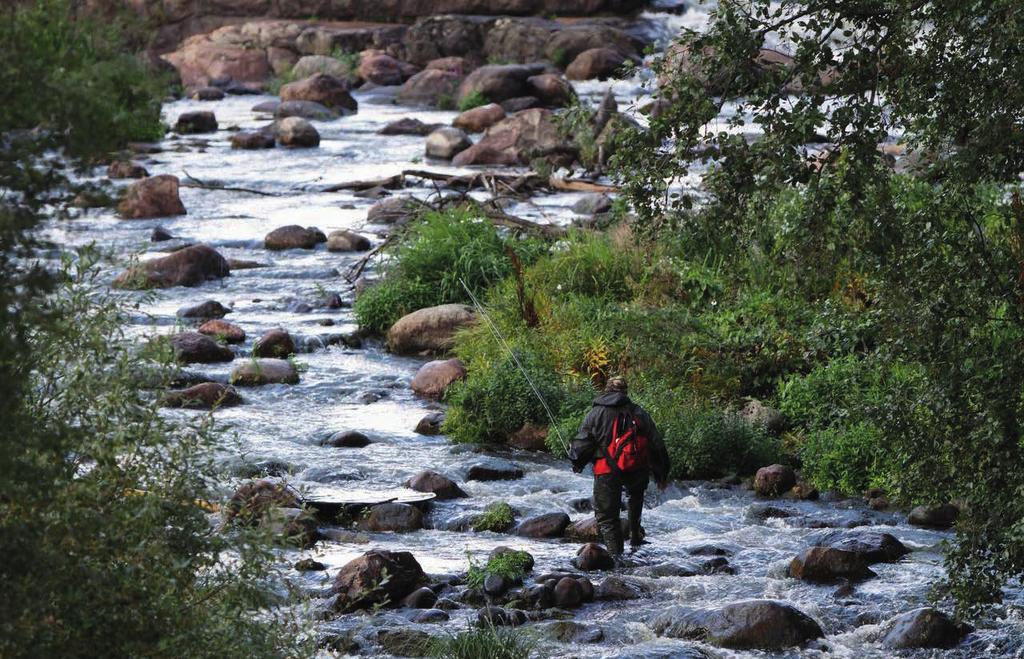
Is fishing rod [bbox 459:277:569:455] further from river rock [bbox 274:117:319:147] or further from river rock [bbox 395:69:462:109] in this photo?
river rock [bbox 395:69:462:109]

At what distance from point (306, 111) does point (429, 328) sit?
60.9 feet

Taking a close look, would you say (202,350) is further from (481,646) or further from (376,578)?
(481,646)

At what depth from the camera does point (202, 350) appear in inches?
631

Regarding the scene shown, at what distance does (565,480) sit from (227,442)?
3065 millimetres

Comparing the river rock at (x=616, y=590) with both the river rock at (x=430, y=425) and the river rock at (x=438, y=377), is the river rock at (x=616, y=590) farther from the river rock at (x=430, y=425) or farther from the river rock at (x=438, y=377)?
the river rock at (x=438, y=377)


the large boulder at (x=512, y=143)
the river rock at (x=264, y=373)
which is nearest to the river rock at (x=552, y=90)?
the large boulder at (x=512, y=143)

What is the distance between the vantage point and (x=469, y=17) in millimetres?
41875

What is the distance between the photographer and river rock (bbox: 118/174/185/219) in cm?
2353

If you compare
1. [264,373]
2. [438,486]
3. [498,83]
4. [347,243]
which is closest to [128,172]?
[347,243]

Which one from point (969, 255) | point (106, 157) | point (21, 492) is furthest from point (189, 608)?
point (969, 255)

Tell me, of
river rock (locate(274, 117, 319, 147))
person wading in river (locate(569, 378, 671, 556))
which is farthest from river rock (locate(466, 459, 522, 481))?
river rock (locate(274, 117, 319, 147))

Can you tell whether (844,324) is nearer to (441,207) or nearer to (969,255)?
(969,255)

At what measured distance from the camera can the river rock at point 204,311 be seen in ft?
58.4

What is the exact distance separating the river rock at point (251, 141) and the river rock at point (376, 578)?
21.8 meters
